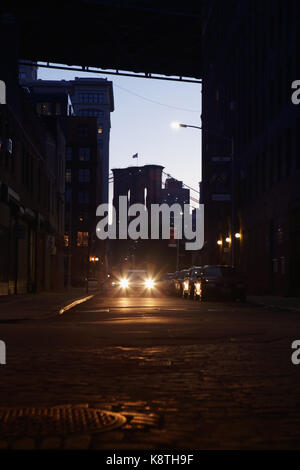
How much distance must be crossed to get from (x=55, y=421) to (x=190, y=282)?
120ft

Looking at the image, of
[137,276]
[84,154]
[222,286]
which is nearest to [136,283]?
[137,276]

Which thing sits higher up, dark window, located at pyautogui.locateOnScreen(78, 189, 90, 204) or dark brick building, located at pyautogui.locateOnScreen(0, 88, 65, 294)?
dark window, located at pyautogui.locateOnScreen(78, 189, 90, 204)

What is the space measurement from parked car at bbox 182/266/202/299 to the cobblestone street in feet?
83.5

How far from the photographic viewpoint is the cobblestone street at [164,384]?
18.3 ft

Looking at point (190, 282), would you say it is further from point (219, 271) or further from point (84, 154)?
point (84, 154)

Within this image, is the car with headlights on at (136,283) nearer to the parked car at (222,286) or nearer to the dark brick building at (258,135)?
the dark brick building at (258,135)

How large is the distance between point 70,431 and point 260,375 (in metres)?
3.90

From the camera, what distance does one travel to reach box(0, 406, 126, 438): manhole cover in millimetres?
5750

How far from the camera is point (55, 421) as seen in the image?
6.17 metres

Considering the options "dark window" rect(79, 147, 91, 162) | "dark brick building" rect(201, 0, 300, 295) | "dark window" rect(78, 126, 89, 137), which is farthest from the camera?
"dark window" rect(78, 126, 89, 137)

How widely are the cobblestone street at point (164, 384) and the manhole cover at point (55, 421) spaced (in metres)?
0.10

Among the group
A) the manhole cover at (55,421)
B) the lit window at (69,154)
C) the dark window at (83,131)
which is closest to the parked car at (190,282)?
the manhole cover at (55,421)

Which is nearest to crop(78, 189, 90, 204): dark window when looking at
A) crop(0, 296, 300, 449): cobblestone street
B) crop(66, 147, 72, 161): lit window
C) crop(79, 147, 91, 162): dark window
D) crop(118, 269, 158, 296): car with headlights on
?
crop(79, 147, 91, 162): dark window

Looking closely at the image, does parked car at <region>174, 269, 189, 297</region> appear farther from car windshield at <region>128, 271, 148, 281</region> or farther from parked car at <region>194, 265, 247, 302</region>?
parked car at <region>194, 265, 247, 302</region>
